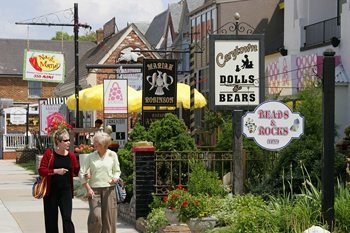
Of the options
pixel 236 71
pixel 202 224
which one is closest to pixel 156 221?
pixel 202 224

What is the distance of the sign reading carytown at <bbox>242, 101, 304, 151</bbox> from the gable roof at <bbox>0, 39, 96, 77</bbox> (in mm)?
54141

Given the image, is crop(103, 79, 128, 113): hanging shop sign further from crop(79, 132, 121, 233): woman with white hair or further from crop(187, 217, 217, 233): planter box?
crop(187, 217, 217, 233): planter box

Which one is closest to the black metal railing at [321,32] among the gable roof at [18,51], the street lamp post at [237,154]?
the street lamp post at [237,154]

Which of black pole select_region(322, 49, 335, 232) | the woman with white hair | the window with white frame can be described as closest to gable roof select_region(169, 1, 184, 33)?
the window with white frame

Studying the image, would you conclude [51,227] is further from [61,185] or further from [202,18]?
[202,18]

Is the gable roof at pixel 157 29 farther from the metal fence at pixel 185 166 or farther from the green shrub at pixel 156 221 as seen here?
the green shrub at pixel 156 221

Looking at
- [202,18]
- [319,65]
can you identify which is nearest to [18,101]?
[202,18]

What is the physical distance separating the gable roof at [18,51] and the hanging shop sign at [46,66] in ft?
98.1

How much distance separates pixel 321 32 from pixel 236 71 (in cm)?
1218

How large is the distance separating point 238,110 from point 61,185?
11.1ft

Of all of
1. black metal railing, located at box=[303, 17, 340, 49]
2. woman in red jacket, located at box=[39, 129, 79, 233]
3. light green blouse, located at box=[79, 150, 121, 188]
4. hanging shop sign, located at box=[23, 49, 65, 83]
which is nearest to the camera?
woman in red jacket, located at box=[39, 129, 79, 233]

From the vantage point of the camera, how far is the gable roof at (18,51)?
215 feet

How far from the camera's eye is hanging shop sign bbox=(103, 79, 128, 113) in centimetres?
2250

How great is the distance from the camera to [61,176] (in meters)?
11.3
